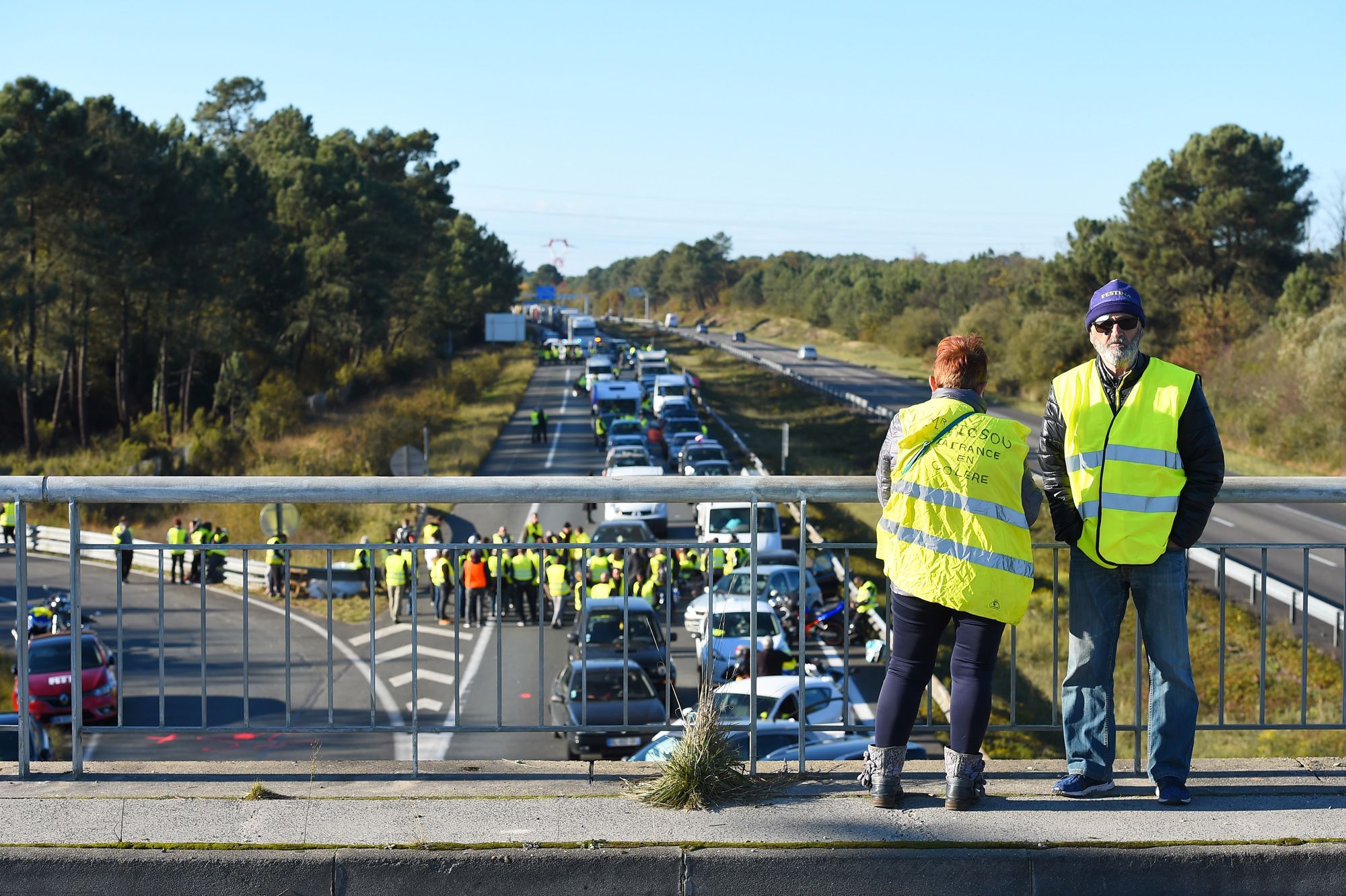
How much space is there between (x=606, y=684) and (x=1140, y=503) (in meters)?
3.33

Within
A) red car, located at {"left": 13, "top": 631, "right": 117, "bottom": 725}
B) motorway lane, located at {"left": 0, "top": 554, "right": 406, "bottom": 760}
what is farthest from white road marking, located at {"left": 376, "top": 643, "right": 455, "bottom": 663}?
red car, located at {"left": 13, "top": 631, "right": 117, "bottom": 725}

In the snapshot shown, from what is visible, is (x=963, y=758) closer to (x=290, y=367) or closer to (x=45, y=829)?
(x=45, y=829)

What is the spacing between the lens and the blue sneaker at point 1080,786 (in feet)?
15.6

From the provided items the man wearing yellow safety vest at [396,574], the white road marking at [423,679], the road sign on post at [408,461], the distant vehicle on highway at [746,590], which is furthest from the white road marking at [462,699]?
the road sign on post at [408,461]

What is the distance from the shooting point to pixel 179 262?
169 ft

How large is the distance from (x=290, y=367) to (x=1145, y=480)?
71.8 meters

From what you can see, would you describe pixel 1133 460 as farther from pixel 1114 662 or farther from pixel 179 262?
pixel 179 262

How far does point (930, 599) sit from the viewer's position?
439 cm

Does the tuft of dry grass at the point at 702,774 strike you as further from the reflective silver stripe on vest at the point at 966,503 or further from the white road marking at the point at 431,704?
the white road marking at the point at 431,704

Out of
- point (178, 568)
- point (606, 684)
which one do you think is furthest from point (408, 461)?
point (178, 568)

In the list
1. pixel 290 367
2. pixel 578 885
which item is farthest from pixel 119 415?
pixel 578 885

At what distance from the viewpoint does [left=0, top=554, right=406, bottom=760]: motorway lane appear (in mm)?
6305

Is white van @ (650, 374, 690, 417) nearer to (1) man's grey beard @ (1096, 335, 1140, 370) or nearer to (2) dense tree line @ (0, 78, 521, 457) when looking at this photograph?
(2) dense tree line @ (0, 78, 521, 457)

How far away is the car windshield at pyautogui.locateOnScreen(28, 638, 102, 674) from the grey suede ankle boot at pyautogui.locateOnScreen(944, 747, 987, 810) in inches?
213
